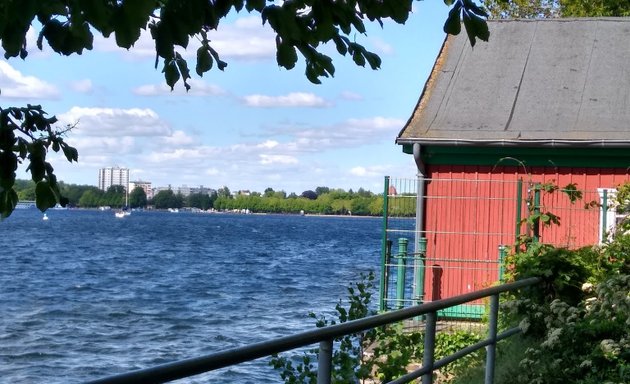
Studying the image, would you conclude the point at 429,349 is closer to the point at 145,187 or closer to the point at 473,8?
the point at 473,8

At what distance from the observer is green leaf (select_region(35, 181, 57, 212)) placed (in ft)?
16.3

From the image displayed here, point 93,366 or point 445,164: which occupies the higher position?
point 445,164

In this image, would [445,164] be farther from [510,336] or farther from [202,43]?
[202,43]

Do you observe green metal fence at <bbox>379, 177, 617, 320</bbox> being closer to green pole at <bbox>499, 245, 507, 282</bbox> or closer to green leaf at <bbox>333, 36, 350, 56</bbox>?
green pole at <bbox>499, 245, 507, 282</bbox>

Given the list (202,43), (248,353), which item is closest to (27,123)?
(202,43)

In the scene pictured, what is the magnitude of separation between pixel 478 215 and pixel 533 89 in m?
2.29

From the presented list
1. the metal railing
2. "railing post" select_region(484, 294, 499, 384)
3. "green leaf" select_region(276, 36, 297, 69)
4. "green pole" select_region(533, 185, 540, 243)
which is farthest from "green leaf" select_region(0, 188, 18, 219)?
"green pole" select_region(533, 185, 540, 243)

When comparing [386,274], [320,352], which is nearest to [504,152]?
[386,274]

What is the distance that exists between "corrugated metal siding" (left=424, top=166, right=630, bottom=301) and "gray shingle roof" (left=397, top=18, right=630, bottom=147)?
532 millimetres

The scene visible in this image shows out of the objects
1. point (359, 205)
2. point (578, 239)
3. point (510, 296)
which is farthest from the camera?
point (359, 205)

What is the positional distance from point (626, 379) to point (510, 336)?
95 centimetres

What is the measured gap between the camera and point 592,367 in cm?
811

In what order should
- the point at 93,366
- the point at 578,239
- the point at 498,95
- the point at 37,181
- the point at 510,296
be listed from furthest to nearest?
the point at 93,366
the point at 498,95
the point at 578,239
the point at 510,296
the point at 37,181

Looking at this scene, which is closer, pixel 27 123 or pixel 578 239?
pixel 27 123
